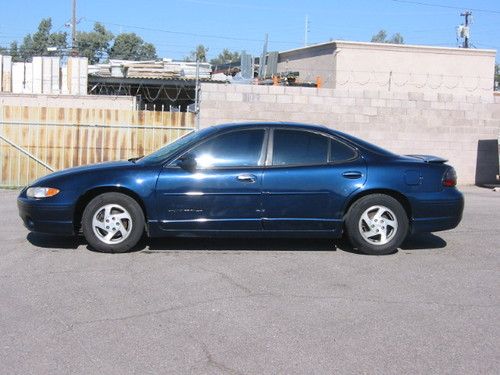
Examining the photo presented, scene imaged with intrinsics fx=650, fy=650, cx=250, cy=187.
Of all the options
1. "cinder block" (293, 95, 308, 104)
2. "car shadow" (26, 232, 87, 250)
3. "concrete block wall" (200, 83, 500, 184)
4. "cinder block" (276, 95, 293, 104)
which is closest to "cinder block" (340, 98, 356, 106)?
"concrete block wall" (200, 83, 500, 184)

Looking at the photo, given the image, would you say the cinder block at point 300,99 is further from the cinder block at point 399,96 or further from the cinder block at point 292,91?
the cinder block at point 399,96

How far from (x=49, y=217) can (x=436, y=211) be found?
14.4ft

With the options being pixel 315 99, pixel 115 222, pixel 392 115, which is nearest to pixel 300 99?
pixel 315 99

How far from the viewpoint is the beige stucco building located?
29.4m

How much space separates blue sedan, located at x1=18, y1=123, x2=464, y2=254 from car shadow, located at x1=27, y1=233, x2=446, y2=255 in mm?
441

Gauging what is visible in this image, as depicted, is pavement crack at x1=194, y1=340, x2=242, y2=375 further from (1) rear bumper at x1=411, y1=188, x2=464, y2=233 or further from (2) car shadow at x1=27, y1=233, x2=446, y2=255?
(1) rear bumper at x1=411, y1=188, x2=464, y2=233

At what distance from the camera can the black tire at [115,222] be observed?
23.6 feet

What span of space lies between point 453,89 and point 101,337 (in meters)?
28.6

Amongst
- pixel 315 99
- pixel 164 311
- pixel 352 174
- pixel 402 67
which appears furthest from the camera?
pixel 402 67

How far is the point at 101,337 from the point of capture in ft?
15.4

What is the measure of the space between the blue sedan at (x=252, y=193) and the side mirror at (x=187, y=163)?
0.01 metres

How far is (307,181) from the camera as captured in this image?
23.9 feet

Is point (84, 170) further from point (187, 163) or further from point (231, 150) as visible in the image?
point (231, 150)

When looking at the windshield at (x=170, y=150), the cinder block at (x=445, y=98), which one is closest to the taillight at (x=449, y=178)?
the windshield at (x=170, y=150)
